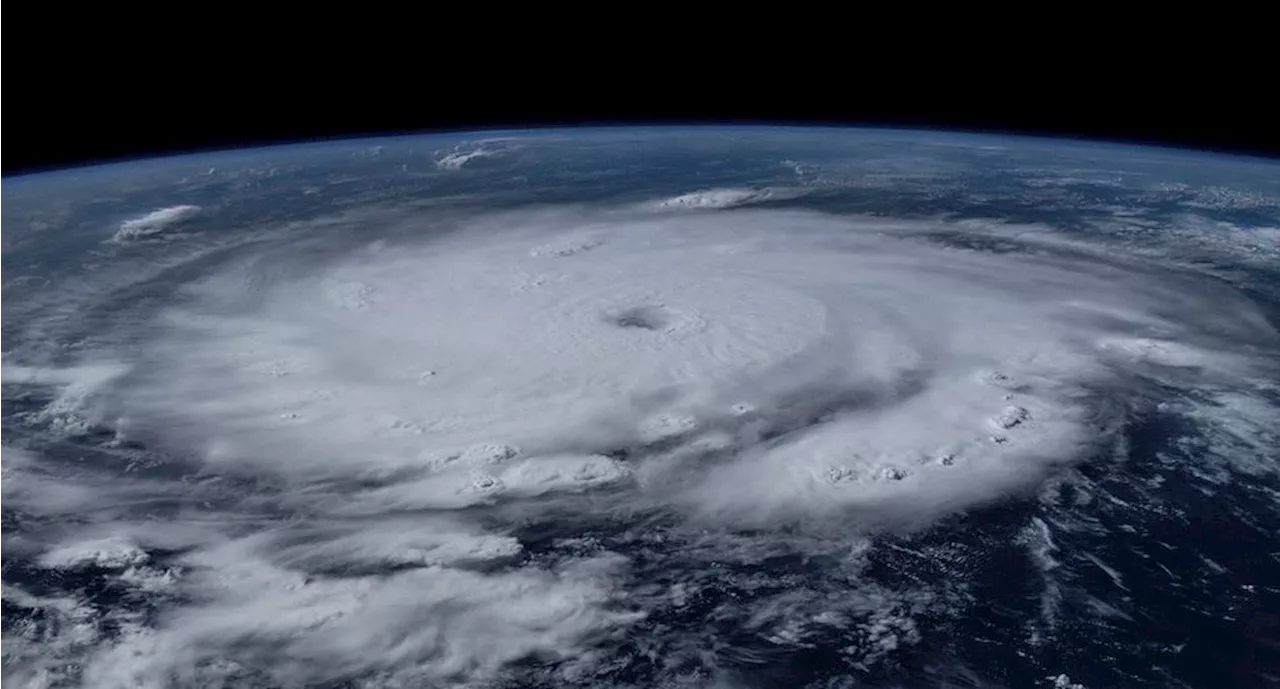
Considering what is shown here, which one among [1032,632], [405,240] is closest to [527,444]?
[1032,632]

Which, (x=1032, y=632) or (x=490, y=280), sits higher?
Result: (x=490, y=280)

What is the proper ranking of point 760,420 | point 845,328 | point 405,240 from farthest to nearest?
point 405,240 → point 845,328 → point 760,420

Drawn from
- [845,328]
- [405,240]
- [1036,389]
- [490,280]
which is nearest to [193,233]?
[405,240]

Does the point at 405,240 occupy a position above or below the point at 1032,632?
above

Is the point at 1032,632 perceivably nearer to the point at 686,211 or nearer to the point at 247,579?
the point at 247,579

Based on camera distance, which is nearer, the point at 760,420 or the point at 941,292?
the point at 760,420

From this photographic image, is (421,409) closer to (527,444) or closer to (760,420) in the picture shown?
(527,444)

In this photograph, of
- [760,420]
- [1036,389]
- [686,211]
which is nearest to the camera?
[760,420]
